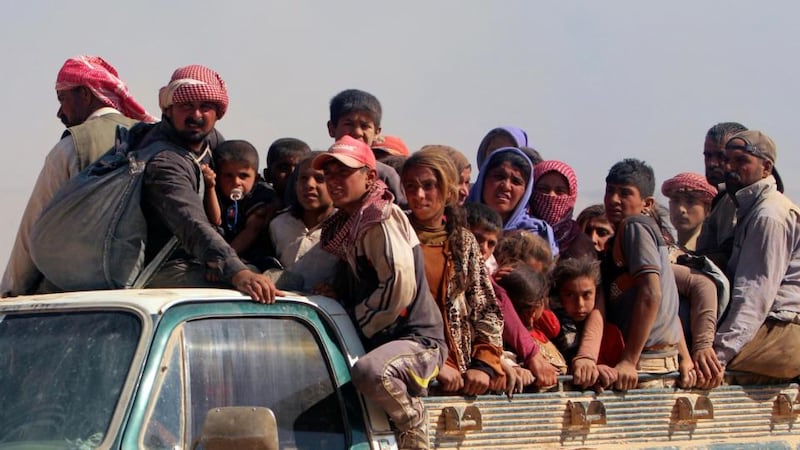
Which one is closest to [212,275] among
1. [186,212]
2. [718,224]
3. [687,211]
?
[186,212]

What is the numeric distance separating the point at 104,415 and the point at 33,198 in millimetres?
2115

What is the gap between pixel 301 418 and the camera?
3.96m

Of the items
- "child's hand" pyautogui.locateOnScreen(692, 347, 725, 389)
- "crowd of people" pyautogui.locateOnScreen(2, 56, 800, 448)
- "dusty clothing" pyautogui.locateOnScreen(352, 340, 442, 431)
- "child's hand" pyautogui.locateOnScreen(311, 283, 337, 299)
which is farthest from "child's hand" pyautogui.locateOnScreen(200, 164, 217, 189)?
"child's hand" pyautogui.locateOnScreen(692, 347, 725, 389)

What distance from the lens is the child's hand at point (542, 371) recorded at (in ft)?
15.7

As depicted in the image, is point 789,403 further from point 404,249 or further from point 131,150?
point 131,150

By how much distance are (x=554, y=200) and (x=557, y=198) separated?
2 centimetres

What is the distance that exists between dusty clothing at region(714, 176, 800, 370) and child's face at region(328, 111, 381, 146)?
2.18 metres

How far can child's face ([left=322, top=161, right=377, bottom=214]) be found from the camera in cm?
445

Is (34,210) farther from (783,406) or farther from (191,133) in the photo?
(783,406)

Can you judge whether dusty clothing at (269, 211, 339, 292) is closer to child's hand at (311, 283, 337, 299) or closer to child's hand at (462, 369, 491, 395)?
child's hand at (311, 283, 337, 299)

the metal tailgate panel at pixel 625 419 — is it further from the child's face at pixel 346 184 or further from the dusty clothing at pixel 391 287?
the child's face at pixel 346 184

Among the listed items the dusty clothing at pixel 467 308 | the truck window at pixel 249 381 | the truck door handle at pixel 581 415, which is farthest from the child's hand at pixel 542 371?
the truck window at pixel 249 381

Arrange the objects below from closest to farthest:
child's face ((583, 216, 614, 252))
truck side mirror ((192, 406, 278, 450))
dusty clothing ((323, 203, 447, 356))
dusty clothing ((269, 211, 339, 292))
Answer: truck side mirror ((192, 406, 278, 450)), dusty clothing ((323, 203, 447, 356)), dusty clothing ((269, 211, 339, 292)), child's face ((583, 216, 614, 252))

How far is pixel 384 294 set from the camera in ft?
13.9
